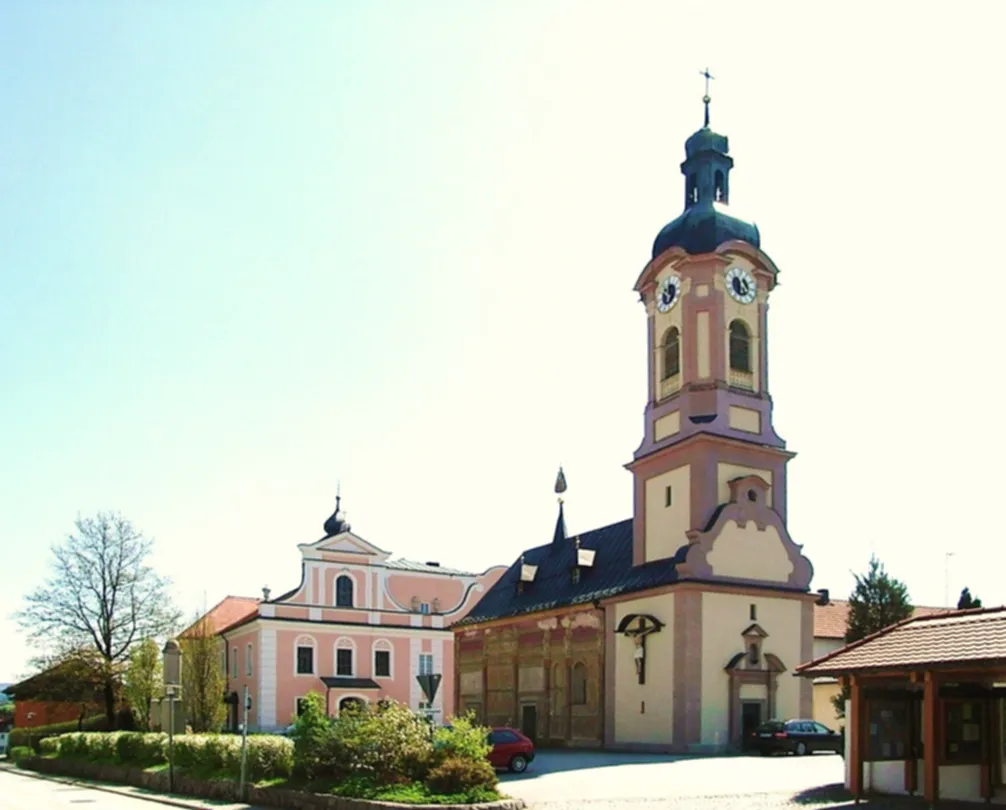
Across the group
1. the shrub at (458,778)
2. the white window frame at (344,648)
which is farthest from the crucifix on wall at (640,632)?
the white window frame at (344,648)

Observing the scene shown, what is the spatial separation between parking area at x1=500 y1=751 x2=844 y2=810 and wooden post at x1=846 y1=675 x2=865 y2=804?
0.80 m

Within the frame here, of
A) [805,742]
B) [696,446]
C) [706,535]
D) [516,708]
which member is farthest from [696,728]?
[516,708]

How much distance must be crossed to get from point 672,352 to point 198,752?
21.0m

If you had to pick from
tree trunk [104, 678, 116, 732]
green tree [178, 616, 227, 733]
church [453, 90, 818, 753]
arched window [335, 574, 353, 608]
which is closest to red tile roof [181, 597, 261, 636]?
arched window [335, 574, 353, 608]

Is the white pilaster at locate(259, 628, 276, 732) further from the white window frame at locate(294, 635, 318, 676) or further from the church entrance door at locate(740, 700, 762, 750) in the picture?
the church entrance door at locate(740, 700, 762, 750)

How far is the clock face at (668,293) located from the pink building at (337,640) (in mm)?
24376

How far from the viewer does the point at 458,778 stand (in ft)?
60.8

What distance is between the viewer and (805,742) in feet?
102

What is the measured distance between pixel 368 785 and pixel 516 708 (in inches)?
973

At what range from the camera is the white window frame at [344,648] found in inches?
2148

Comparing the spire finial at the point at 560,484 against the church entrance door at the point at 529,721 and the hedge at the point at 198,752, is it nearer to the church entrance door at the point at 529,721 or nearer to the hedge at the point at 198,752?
the church entrance door at the point at 529,721

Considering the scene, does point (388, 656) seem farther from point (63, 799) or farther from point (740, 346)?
point (63, 799)

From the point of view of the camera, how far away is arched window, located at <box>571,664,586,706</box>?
3884cm

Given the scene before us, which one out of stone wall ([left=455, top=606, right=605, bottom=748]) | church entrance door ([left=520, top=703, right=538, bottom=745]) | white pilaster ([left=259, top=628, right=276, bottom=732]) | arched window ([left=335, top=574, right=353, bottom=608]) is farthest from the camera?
arched window ([left=335, top=574, right=353, bottom=608])
